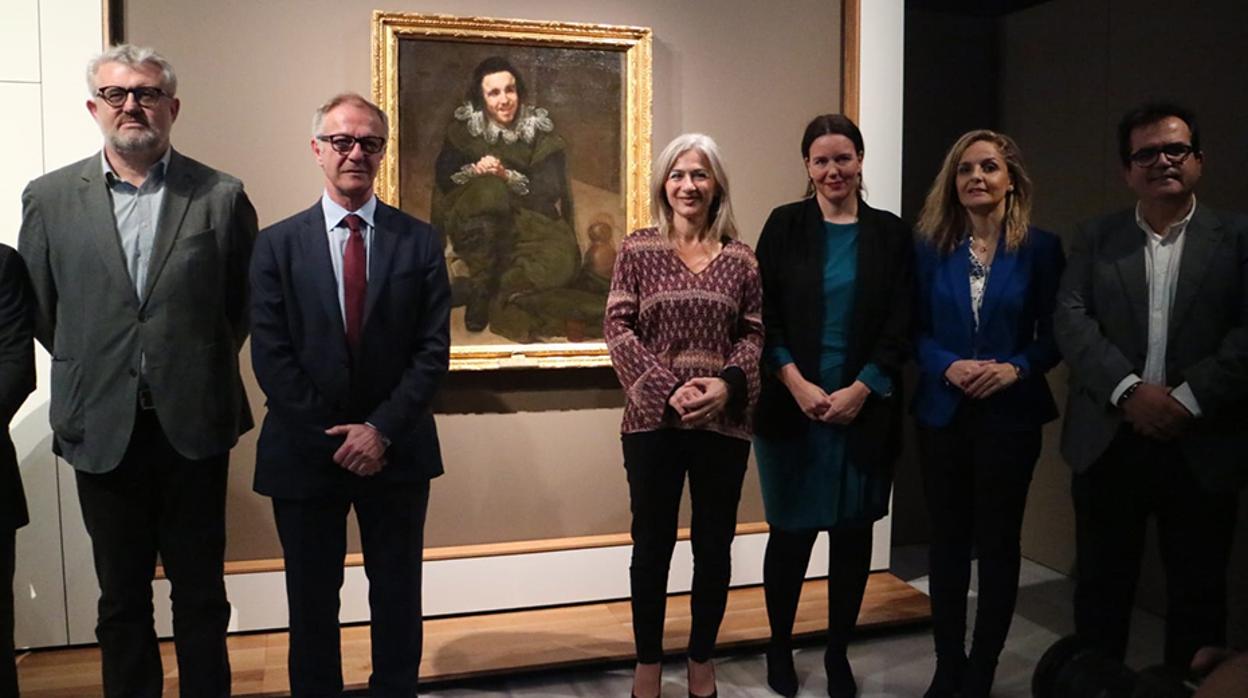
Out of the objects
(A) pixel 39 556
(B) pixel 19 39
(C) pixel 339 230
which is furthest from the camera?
(A) pixel 39 556

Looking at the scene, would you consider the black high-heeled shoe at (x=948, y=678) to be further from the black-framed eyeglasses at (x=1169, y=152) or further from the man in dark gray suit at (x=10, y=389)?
the man in dark gray suit at (x=10, y=389)

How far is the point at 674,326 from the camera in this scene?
263 centimetres

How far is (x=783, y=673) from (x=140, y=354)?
2.00 metres

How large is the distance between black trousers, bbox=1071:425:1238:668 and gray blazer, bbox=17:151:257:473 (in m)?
2.30

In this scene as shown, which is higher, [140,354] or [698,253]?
[698,253]

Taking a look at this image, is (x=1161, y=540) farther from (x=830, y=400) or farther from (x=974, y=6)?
(x=974, y=6)

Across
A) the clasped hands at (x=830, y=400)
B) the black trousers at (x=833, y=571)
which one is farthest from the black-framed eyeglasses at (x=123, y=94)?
the black trousers at (x=833, y=571)

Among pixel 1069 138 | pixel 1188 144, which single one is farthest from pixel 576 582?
pixel 1069 138

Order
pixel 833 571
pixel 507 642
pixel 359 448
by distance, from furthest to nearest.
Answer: pixel 507 642 → pixel 833 571 → pixel 359 448

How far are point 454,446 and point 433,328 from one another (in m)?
1.18

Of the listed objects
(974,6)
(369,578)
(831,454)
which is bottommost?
(369,578)

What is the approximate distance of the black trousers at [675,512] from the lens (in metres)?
2.64

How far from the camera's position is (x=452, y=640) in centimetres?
329

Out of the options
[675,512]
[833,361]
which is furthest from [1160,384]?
[675,512]
